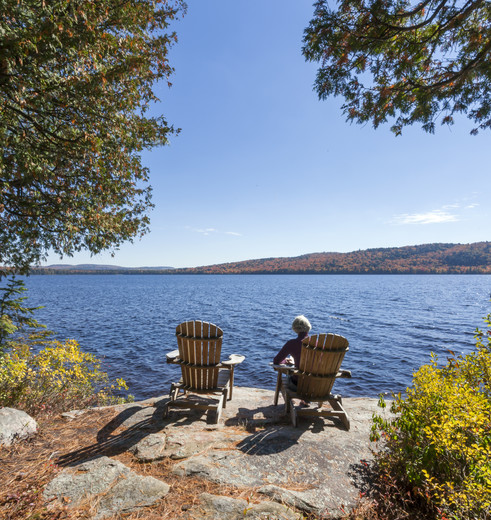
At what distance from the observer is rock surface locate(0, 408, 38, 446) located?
3535 mm

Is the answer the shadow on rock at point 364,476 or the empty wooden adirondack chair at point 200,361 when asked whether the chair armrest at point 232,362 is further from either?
the shadow on rock at point 364,476

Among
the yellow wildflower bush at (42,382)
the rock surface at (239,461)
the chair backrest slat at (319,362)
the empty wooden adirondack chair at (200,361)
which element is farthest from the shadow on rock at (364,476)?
the yellow wildflower bush at (42,382)

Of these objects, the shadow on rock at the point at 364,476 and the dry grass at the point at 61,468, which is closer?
the dry grass at the point at 61,468

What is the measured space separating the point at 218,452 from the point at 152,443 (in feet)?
3.09

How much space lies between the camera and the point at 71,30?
3.37m

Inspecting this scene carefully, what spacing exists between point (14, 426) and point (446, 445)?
492 cm

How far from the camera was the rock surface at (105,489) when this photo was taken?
248 cm

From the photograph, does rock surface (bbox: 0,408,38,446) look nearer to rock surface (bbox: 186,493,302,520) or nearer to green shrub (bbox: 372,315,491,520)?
rock surface (bbox: 186,493,302,520)

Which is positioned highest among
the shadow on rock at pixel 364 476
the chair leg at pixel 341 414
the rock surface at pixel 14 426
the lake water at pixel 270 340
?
the rock surface at pixel 14 426

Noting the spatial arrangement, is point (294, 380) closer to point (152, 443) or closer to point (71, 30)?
point (152, 443)

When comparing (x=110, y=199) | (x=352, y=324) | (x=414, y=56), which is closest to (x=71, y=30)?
(x=110, y=199)

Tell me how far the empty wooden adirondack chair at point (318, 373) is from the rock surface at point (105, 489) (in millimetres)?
2324

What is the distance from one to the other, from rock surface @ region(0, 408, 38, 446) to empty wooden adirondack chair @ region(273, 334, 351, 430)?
12.2 feet

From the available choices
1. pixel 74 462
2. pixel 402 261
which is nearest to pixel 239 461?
pixel 74 462
